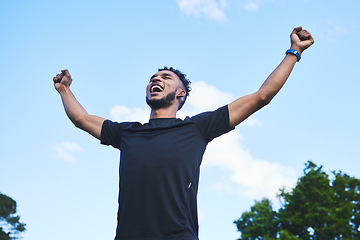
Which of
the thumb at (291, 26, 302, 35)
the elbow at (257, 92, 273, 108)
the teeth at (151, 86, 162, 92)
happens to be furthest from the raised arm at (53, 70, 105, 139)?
the thumb at (291, 26, 302, 35)

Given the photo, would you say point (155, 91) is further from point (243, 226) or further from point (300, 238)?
point (243, 226)

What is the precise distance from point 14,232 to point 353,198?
96.5 ft

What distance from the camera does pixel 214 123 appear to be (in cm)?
346

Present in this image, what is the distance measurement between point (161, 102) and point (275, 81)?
1130 mm

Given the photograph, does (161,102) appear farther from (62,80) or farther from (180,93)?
(62,80)

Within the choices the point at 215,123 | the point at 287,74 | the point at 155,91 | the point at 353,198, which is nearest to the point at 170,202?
the point at 215,123

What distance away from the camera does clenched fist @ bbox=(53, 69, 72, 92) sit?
176 inches

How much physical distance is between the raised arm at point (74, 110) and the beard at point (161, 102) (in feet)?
1.92

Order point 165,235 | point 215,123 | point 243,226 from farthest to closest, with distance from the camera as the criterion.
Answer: point 243,226 → point 215,123 → point 165,235

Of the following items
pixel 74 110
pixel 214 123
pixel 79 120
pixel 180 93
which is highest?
pixel 180 93

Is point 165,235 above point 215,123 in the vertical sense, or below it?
below

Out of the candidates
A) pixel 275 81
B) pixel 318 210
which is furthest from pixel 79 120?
pixel 318 210

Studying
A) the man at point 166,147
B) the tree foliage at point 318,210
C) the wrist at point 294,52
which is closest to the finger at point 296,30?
the man at point 166,147

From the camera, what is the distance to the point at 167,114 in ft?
12.4
